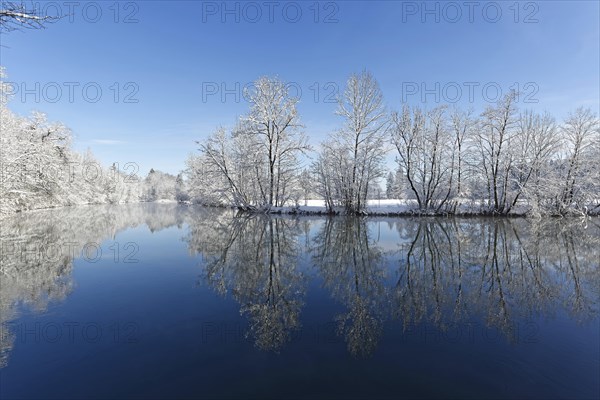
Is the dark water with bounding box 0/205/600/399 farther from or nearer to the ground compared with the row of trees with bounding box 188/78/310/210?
nearer to the ground

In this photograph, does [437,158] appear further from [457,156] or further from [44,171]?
[44,171]

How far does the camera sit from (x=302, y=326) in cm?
517

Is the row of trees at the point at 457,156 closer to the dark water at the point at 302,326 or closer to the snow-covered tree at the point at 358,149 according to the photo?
the snow-covered tree at the point at 358,149

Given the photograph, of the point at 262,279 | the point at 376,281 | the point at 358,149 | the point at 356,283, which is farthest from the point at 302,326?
the point at 358,149

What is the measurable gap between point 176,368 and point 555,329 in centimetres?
619

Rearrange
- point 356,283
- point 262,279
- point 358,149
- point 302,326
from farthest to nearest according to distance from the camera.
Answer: point 358,149 → point 262,279 → point 356,283 → point 302,326

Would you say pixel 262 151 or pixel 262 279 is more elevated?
pixel 262 151

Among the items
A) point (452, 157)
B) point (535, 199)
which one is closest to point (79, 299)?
point (452, 157)

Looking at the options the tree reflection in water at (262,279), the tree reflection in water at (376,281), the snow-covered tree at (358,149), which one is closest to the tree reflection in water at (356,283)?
the tree reflection in water at (376,281)

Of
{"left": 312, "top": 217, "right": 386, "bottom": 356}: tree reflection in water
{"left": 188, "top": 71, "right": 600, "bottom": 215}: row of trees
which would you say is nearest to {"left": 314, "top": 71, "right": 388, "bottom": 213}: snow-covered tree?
{"left": 188, "top": 71, "right": 600, "bottom": 215}: row of trees

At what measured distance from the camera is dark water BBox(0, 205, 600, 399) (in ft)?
11.4

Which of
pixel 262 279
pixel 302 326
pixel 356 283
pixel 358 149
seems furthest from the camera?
pixel 358 149

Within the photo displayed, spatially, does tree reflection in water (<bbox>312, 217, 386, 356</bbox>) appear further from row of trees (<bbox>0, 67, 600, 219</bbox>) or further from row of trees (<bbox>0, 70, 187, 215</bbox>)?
row of trees (<bbox>0, 70, 187, 215</bbox>)

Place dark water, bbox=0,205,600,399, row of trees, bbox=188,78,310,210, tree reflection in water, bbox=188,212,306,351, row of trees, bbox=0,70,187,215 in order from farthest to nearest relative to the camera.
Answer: row of trees, bbox=188,78,310,210 → row of trees, bbox=0,70,187,215 → tree reflection in water, bbox=188,212,306,351 → dark water, bbox=0,205,600,399
